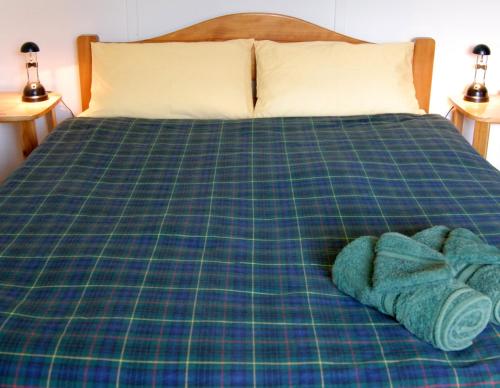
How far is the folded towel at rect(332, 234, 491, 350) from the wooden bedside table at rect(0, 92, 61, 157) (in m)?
1.84

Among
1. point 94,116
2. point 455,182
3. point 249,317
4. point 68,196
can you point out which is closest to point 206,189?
point 68,196

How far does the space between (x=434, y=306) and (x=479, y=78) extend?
2.11 metres

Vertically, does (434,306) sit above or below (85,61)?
below

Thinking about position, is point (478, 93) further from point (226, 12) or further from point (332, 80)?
point (226, 12)

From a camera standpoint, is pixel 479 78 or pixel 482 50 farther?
pixel 479 78

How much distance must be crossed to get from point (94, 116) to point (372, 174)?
1.33 meters

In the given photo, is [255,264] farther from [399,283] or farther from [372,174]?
[372,174]

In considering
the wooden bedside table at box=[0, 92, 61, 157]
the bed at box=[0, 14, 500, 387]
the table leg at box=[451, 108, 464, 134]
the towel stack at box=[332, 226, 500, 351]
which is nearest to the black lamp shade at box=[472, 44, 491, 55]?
the table leg at box=[451, 108, 464, 134]

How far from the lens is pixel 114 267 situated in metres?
1.37

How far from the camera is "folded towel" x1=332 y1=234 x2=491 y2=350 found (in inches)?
42.5

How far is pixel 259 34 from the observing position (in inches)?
109

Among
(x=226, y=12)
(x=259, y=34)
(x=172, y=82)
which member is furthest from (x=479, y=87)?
(x=172, y=82)

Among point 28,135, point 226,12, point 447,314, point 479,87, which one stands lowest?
point 28,135

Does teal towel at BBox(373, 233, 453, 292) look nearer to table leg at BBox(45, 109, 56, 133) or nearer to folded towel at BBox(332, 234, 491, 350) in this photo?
folded towel at BBox(332, 234, 491, 350)
